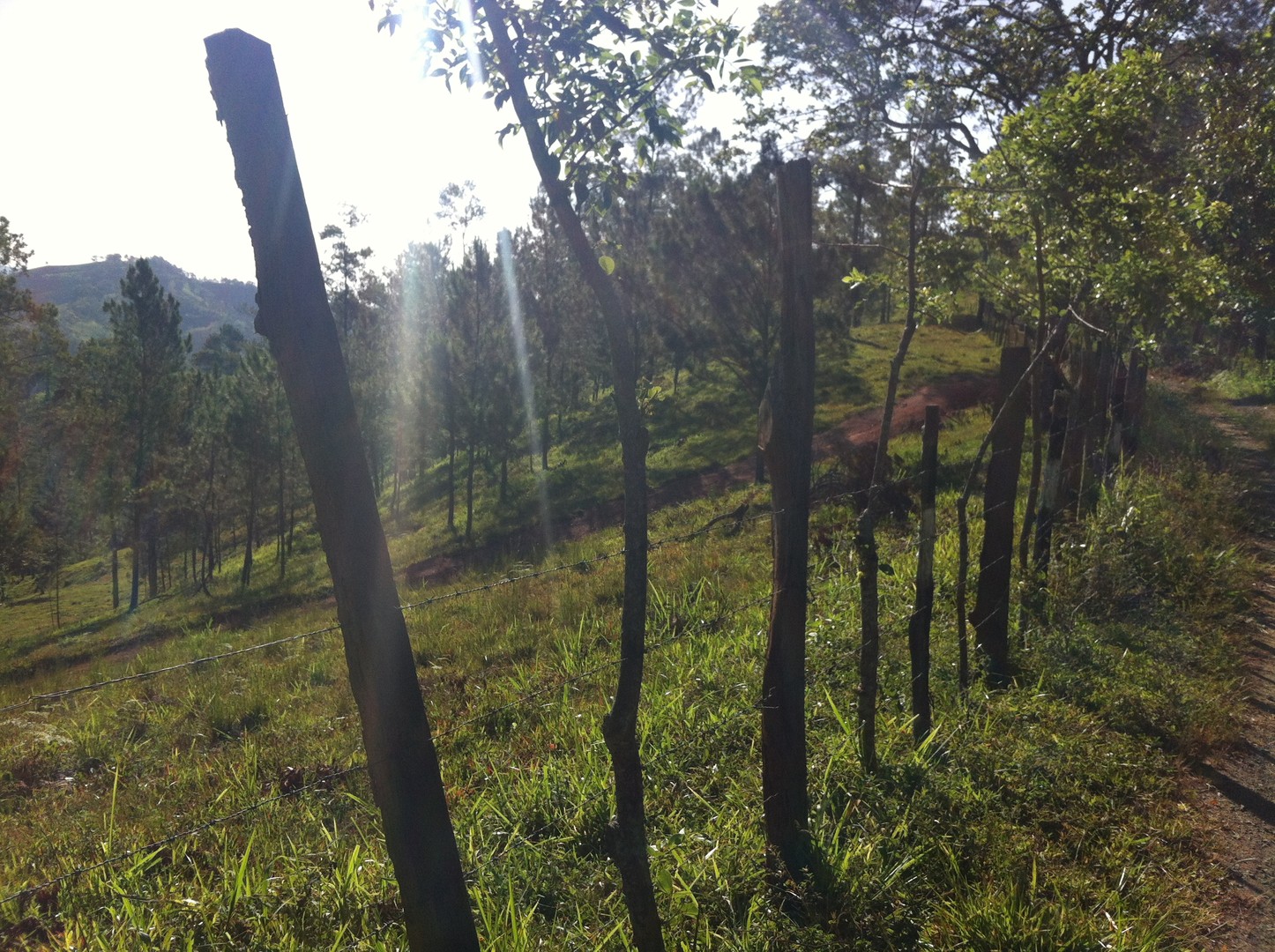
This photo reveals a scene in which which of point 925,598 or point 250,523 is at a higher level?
point 925,598

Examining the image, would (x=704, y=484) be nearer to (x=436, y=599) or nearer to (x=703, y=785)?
(x=703, y=785)

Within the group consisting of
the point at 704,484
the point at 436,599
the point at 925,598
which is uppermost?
the point at 436,599

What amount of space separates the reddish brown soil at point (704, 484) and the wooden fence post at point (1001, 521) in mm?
13126

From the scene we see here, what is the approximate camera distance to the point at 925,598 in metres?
4.14

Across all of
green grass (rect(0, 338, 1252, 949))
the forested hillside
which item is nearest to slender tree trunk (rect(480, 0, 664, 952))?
the forested hillside

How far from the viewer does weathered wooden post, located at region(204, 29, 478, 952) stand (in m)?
1.92

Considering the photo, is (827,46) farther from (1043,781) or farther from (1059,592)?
(1043,781)

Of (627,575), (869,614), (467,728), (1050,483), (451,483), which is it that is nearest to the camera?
(627,575)

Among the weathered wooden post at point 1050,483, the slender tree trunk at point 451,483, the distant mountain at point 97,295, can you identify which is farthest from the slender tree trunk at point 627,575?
the distant mountain at point 97,295

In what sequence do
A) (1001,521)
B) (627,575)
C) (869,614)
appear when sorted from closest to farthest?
(627,575) → (869,614) → (1001,521)

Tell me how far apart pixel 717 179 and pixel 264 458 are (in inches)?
627

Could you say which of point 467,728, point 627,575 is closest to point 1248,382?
point 467,728

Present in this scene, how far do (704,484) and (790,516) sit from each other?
1879 centimetres

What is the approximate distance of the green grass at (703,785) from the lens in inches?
111
